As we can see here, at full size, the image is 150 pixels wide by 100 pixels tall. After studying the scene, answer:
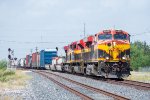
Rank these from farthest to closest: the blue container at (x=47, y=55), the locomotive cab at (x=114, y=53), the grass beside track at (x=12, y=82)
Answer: the blue container at (x=47, y=55), the locomotive cab at (x=114, y=53), the grass beside track at (x=12, y=82)

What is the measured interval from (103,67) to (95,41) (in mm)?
2525

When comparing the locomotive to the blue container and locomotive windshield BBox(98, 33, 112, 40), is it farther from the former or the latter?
the blue container

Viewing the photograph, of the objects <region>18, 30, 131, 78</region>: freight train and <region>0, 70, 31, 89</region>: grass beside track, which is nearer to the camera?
<region>0, 70, 31, 89</region>: grass beside track

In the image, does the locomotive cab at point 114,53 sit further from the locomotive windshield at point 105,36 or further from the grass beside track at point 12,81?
the grass beside track at point 12,81

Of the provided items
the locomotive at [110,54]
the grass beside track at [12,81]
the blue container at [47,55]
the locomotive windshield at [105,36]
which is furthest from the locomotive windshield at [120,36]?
the blue container at [47,55]

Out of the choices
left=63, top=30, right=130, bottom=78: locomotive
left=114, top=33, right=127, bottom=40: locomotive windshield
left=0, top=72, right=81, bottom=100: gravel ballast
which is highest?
left=114, top=33, right=127, bottom=40: locomotive windshield

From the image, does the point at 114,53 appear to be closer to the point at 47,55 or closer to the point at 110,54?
the point at 110,54

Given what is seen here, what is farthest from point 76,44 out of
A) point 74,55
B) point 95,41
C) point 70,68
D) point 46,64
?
point 46,64

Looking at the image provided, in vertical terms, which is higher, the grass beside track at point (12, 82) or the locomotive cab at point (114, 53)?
the locomotive cab at point (114, 53)

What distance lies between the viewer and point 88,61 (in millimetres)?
31219

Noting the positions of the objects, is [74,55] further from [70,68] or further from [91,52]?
[91,52]

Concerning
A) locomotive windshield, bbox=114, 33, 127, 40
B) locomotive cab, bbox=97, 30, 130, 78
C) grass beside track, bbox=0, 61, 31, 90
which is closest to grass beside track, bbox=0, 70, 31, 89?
grass beside track, bbox=0, 61, 31, 90

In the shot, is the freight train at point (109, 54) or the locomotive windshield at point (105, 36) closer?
the freight train at point (109, 54)

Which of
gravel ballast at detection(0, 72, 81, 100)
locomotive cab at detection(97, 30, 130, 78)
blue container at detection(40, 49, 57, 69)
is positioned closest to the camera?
gravel ballast at detection(0, 72, 81, 100)
